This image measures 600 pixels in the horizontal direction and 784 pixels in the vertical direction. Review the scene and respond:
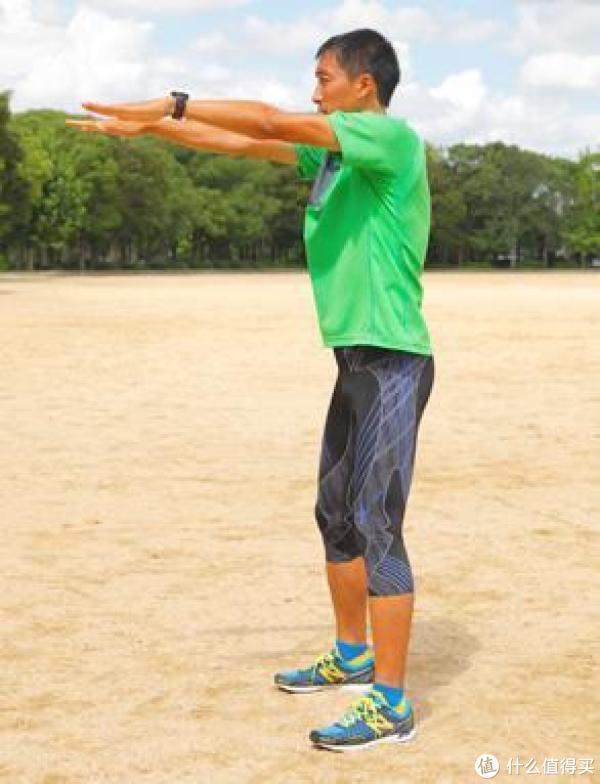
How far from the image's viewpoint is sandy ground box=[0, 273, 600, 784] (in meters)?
4.22

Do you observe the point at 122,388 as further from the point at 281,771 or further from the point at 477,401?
the point at 281,771

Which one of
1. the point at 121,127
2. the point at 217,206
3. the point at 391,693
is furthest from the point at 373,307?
the point at 217,206

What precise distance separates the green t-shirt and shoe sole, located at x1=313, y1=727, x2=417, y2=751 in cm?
129

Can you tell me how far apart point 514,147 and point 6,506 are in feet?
440

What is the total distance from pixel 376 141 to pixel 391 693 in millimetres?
1844

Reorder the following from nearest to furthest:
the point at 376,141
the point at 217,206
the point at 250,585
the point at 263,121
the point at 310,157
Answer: the point at 263,121 < the point at 376,141 < the point at 310,157 < the point at 250,585 < the point at 217,206

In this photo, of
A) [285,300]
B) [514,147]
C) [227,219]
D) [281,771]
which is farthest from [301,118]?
[514,147]

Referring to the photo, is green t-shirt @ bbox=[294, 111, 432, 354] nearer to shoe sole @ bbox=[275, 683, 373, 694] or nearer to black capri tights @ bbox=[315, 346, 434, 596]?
black capri tights @ bbox=[315, 346, 434, 596]

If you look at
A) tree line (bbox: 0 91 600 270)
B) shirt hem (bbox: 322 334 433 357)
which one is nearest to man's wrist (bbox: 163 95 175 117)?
shirt hem (bbox: 322 334 433 357)

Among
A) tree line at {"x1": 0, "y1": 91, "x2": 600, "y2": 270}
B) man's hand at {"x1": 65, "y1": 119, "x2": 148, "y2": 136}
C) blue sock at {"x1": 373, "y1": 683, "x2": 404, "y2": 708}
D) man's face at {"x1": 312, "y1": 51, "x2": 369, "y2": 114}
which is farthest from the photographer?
tree line at {"x1": 0, "y1": 91, "x2": 600, "y2": 270}

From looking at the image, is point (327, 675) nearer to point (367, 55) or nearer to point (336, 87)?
point (336, 87)

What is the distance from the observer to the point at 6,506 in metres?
8.14

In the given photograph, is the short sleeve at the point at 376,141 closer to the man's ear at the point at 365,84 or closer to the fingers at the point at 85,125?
the man's ear at the point at 365,84

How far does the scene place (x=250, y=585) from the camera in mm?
6277
